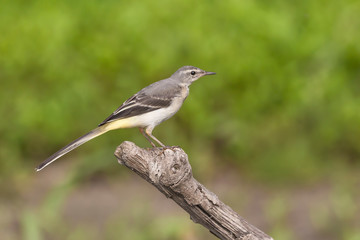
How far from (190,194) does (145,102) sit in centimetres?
158

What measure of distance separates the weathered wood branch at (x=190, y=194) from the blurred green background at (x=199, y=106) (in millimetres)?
3973

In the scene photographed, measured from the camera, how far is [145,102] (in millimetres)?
5449

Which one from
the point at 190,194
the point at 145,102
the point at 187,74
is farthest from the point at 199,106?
the point at 190,194

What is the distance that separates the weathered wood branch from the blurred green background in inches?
156

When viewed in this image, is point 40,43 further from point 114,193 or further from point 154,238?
point 154,238

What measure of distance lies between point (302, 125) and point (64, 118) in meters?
3.13

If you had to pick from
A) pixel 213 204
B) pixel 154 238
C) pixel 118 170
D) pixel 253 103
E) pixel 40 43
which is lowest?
pixel 213 204

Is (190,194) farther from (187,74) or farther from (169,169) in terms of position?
(187,74)

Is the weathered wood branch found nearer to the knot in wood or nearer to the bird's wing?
the knot in wood

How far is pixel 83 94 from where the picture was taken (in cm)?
905

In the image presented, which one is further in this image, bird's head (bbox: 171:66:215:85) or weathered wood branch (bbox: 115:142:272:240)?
bird's head (bbox: 171:66:215:85)

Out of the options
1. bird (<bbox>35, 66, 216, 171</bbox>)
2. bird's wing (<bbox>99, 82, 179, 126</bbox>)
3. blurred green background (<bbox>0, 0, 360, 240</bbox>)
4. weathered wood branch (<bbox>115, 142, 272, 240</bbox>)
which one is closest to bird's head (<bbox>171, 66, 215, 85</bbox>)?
bird (<bbox>35, 66, 216, 171</bbox>)

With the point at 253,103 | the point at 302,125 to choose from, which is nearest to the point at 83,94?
the point at 253,103

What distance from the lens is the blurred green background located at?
27.9 ft
